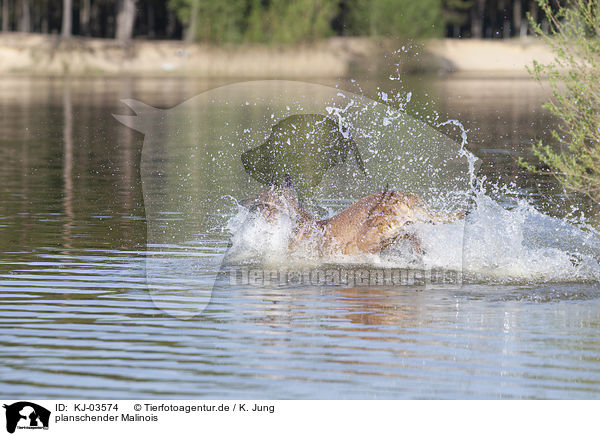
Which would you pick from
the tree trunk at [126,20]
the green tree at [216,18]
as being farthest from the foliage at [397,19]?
the tree trunk at [126,20]

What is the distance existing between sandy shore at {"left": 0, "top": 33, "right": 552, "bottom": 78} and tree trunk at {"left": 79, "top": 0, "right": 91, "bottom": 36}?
1809 cm

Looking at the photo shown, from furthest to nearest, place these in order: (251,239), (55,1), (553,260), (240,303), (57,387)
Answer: (55,1), (251,239), (553,260), (240,303), (57,387)

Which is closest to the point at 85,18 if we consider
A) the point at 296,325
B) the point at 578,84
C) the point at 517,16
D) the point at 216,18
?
the point at 216,18

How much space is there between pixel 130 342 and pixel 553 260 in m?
5.04

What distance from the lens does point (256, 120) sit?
34375 millimetres

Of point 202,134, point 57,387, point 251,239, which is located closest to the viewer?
point 57,387

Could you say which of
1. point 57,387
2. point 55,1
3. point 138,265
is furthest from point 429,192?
point 55,1

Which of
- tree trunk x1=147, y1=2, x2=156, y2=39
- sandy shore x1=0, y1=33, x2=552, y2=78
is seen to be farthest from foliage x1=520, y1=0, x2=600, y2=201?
tree trunk x1=147, y1=2, x2=156, y2=39

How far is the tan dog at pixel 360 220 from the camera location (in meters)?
11.7

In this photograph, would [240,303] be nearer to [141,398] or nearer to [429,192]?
A: [141,398]
